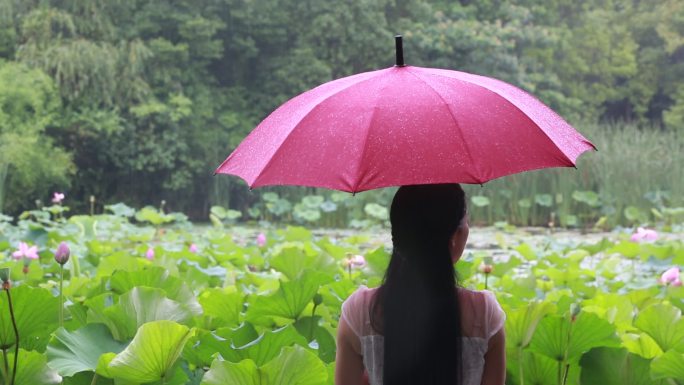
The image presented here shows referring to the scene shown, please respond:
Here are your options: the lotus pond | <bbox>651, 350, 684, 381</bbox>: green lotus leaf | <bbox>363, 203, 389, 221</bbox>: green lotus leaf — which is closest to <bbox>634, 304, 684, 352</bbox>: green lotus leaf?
the lotus pond

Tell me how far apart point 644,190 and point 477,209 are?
4.96 feet

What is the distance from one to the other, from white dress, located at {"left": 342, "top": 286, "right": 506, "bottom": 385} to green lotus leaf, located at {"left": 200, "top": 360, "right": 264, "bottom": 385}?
144mm

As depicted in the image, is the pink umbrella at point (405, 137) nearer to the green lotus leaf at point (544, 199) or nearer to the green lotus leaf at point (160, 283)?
the green lotus leaf at point (160, 283)

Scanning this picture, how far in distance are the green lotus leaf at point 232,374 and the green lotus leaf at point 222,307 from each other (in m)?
0.40

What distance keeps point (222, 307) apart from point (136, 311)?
256 millimetres

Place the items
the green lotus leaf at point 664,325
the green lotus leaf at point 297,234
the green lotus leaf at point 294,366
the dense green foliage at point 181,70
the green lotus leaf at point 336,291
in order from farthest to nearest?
the dense green foliage at point 181,70
the green lotus leaf at point 297,234
the green lotus leaf at point 336,291
the green lotus leaf at point 664,325
the green lotus leaf at point 294,366

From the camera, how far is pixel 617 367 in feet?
3.73

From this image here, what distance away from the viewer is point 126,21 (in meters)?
12.8

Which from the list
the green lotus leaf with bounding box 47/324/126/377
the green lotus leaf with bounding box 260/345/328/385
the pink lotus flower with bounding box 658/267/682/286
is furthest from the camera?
the pink lotus flower with bounding box 658/267/682/286

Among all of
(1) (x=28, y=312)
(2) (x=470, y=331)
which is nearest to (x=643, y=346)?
(2) (x=470, y=331)

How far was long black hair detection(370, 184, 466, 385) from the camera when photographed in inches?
39.9

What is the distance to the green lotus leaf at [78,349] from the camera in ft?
3.48

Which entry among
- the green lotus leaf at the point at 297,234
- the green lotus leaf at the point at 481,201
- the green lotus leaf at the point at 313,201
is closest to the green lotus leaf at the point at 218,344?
the green lotus leaf at the point at 297,234

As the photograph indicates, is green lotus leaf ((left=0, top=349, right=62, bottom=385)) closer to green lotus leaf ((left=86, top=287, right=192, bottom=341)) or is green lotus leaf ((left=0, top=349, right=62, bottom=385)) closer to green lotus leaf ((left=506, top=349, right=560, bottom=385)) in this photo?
green lotus leaf ((left=86, top=287, right=192, bottom=341))
